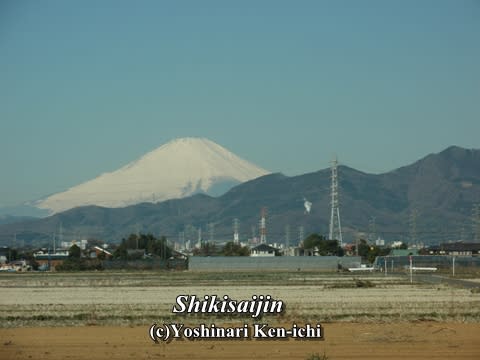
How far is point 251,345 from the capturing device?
2398 centimetres

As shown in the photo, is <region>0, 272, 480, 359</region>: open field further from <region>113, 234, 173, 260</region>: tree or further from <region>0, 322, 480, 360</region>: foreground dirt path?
<region>113, 234, 173, 260</region>: tree

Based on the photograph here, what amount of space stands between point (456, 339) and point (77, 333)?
34.6ft

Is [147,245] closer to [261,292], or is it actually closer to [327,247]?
[327,247]

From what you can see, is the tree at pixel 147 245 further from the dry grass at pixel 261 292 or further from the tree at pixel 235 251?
the dry grass at pixel 261 292

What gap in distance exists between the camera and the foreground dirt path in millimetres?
22469

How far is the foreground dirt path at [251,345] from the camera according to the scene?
73.7ft

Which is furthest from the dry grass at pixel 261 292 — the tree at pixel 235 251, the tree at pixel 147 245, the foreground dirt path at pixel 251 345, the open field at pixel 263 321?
the tree at pixel 235 251

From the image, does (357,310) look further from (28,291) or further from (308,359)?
(28,291)

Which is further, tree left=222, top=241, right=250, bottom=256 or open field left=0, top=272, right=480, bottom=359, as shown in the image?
tree left=222, top=241, right=250, bottom=256

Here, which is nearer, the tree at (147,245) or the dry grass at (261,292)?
the dry grass at (261,292)

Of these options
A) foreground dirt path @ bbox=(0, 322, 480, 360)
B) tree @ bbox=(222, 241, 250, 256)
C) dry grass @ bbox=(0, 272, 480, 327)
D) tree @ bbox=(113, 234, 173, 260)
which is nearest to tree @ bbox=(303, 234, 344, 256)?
tree @ bbox=(222, 241, 250, 256)

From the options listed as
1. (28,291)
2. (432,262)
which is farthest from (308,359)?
(432,262)

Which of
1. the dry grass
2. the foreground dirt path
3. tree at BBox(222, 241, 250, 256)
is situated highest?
tree at BBox(222, 241, 250, 256)

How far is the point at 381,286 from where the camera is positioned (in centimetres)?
5231
